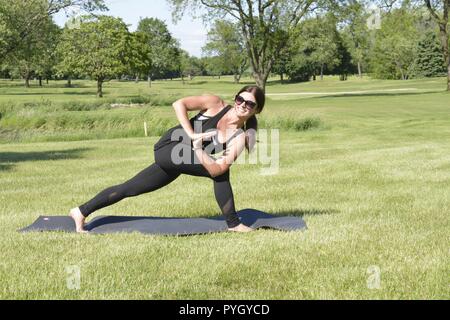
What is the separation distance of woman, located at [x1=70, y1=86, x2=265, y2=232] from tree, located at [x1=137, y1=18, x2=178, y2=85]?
92087mm

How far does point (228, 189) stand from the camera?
593cm

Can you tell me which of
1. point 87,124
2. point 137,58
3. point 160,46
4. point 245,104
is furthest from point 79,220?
point 160,46

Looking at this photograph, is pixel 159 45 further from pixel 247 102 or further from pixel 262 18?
pixel 247 102

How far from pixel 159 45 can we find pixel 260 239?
104555 mm

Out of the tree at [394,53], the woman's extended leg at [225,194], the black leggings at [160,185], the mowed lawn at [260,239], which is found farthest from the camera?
the tree at [394,53]

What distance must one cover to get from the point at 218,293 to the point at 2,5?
118 feet

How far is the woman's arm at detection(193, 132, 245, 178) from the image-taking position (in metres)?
5.60

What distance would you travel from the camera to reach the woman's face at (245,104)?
5480 millimetres

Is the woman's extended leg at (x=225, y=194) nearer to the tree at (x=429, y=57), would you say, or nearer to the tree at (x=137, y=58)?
the tree at (x=137, y=58)

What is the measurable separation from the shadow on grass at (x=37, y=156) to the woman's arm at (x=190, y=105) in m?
8.59

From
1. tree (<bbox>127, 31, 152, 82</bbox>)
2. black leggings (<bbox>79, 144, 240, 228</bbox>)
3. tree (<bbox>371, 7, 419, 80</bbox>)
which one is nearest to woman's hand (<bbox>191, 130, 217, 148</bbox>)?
black leggings (<bbox>79, 144, 240, 228</bbox>)

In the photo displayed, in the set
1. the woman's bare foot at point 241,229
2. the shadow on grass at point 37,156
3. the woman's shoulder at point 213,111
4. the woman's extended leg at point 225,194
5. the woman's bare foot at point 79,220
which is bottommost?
the shadow on grass at point 37,156

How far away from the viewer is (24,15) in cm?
3575

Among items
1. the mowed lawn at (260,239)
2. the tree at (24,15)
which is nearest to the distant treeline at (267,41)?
the tree at (24,15)
